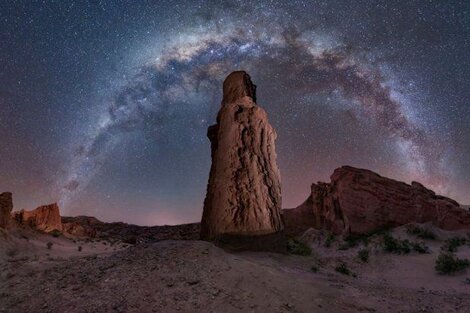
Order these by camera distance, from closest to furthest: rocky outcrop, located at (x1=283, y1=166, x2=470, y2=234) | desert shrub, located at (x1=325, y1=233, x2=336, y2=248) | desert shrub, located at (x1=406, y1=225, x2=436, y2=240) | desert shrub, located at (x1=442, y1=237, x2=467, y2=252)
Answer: desert shrub, located at (x1=442, y1=237, x2=467, y2=252) < desert shrub, located at (x1=406, y1=225, x2=436, y2=240) < rocky outcrop, located at (x1=283, y1=166, x2=470, y2=234) < desert shrub, located at (x1=325, y1=233, x2=336, y2=248)

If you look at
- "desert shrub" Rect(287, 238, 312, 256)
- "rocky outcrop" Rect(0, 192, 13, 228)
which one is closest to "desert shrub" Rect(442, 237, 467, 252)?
"desert shrub" Rect(287, 238, 312, 256)

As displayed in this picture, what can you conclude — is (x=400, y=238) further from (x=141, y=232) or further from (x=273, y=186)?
(x=141, y=232)

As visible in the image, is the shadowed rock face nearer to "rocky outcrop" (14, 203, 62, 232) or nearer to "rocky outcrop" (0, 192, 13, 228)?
"rocky outcrop" (0, 192, 13, 228)

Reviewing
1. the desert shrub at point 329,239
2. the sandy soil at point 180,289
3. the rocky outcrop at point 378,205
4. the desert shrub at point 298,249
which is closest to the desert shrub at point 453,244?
the rocky outcrop at point 378,205

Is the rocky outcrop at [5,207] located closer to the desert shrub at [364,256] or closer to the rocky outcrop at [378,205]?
the desert shrub at [364,256]

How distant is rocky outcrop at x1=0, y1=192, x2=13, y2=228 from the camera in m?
20.0

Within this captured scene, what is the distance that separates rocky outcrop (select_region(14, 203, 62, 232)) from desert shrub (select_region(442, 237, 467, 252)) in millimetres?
33505

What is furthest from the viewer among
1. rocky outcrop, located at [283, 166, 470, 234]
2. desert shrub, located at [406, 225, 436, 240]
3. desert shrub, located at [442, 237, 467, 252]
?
rocky outcrop, located at [283, 166, 470, 234]

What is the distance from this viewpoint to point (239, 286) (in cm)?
580

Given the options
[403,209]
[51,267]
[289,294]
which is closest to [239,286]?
[289,294]

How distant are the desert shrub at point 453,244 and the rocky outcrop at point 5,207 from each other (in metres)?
27.2

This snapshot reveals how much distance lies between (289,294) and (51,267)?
5.63m

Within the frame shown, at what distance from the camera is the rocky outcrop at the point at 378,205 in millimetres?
22877

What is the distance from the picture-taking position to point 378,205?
80.9 ft
